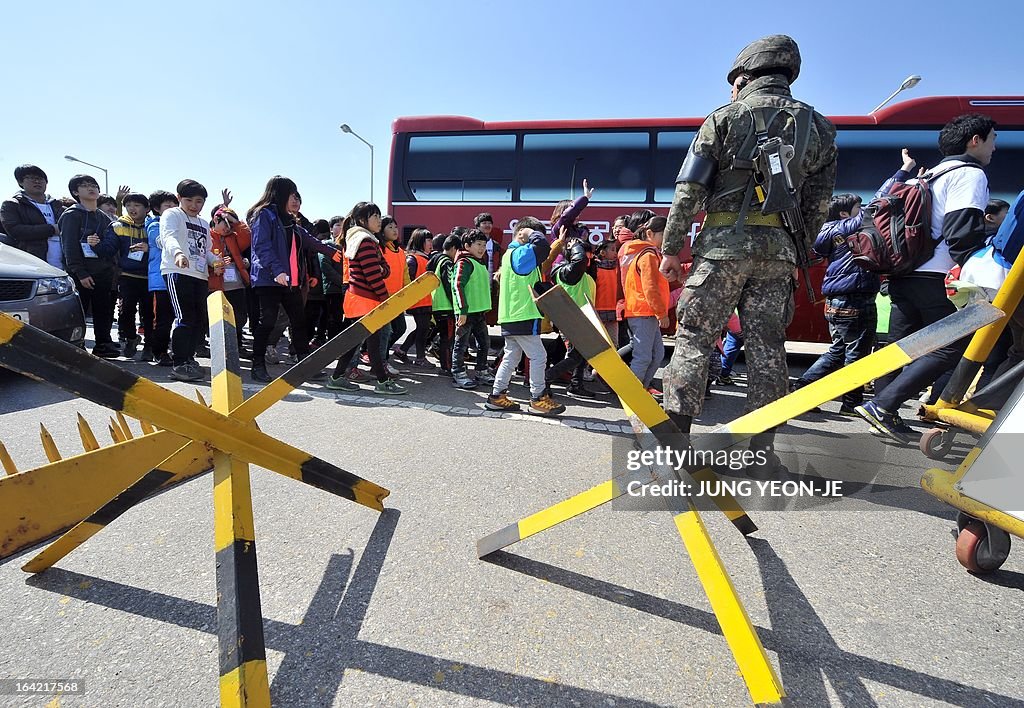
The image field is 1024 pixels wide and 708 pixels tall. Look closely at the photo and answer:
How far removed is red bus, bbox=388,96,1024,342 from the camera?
6.36 m

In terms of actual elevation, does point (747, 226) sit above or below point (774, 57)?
below

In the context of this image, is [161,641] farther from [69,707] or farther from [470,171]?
[470,171]

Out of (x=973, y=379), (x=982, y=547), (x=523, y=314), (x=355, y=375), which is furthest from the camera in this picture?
(x=355, y=375)

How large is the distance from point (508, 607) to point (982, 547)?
6.20ft

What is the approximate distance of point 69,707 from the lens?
1249mm

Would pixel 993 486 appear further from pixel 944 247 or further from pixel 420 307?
pixel 420 307

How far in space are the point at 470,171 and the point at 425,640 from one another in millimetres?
7416

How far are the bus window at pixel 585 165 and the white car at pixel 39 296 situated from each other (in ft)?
18.8

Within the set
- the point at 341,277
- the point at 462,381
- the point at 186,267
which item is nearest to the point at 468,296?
the point at 462,381

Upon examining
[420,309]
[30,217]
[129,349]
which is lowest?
[129,349]

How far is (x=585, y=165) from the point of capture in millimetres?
7434

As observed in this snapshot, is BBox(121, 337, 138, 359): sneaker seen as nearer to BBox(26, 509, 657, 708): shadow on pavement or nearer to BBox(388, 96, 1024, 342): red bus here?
BBox(388, 96, 1024, 342): red bus

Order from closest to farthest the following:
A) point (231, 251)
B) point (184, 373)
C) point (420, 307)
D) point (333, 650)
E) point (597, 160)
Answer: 1. point (333, 650)
2. point (184, 373)
3. point (231, 251)
4. point (420, 307)
5. point (597, 160)

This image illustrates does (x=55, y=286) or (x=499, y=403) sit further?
(x=55, y=286)
